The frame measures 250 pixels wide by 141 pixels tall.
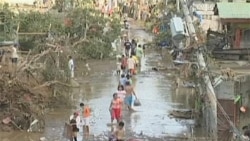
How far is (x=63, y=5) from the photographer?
41.4 m

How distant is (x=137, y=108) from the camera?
23.0 metres

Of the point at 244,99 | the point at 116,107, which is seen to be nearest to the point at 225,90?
the point at 244,99

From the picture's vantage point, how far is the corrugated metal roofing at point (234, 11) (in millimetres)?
31703

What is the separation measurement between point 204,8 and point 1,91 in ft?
84.4

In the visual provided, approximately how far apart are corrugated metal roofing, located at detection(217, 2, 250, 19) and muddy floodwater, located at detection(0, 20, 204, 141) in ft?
12.8

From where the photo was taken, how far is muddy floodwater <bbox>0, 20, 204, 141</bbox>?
1894 cm

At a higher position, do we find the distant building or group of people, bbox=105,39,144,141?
the distant building

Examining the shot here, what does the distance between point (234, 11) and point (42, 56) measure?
12234mm

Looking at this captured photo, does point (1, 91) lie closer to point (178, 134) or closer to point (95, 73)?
point (178, 134)

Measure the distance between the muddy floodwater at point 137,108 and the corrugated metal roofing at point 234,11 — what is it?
12.8ft

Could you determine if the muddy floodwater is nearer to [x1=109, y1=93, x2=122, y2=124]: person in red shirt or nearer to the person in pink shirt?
[x1=109, y1=93, x2=122, y2=124]: person in red shirt

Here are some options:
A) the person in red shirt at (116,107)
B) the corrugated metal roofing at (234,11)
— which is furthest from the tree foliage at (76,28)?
the person in red shirt at (116,107)

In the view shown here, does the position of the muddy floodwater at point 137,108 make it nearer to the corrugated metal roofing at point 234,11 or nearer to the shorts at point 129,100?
the shorts at point 129,100

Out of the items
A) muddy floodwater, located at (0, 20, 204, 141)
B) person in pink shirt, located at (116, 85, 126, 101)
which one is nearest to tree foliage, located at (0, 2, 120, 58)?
muddy floodwater, located at (0, 20, 204, 141)
